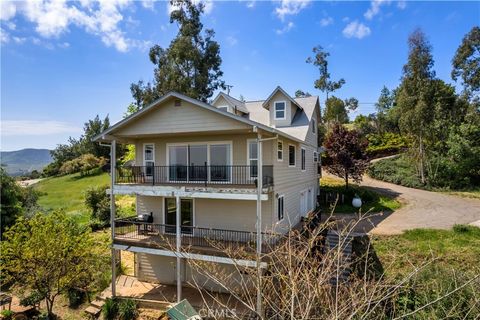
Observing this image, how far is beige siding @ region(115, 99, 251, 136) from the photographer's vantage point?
13094mm

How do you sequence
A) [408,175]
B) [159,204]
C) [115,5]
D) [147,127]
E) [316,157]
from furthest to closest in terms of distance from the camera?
[408,175], [316,157], [159,204], [147,127], [115,5]

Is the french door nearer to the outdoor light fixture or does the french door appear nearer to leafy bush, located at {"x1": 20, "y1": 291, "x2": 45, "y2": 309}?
leafy bush, located at {"x1": 20, "y1": 291, "x2": 45, "y2": 309}

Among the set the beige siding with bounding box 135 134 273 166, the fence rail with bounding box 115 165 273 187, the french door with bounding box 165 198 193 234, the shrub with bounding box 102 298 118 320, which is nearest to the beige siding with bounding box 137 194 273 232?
the french door with bounding box 165 198 193 234

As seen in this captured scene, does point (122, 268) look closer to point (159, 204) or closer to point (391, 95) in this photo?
point (159, 204)

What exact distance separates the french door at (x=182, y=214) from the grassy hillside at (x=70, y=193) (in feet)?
49.3

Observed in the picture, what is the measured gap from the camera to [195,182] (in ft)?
50.2

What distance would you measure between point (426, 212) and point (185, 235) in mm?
18024

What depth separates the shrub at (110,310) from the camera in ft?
43.9

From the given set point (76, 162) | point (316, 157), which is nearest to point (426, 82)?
point (316, 157)

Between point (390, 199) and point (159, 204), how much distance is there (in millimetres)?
20298

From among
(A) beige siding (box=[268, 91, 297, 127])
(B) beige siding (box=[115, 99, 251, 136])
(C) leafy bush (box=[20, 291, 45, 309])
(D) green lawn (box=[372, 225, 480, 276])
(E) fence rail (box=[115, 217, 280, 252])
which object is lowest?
(C) leafy bush (box=[20, 291, 45, 309])

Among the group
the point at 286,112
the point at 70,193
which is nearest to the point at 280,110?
the point at 286,112

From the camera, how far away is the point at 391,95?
2753 inches

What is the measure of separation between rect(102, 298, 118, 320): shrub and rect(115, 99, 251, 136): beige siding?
27.6ft
